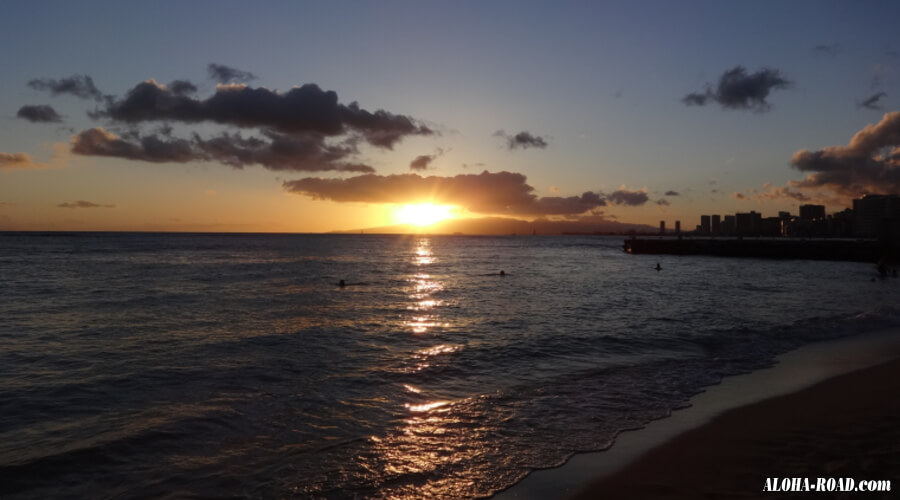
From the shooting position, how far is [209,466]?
8.54 meters

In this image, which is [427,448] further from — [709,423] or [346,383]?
[709,423]

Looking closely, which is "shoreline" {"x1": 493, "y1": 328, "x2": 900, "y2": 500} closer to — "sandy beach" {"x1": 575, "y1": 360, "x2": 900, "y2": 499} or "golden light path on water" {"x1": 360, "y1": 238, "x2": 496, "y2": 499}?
"sandy beach" {"x1": 575, "y1": 360, "x2": 900, "y2": 499}

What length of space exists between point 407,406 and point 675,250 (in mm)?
110336

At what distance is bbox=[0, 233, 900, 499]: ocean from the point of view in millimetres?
8375

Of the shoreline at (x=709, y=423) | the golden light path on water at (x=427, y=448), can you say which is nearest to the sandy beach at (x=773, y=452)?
the shoreline at (x=709, y=423)

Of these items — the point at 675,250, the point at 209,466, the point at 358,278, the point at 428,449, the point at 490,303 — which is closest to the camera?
the point at 209,466

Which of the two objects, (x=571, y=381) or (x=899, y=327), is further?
→ (x=899, y=327)

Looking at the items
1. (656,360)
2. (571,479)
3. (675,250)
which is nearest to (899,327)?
(656,360)

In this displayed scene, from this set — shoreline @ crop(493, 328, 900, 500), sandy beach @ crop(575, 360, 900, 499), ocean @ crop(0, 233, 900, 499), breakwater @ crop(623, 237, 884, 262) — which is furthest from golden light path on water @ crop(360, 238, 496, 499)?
breakwater @ crop(623, 237, 884, 262)

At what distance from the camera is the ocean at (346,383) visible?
838cm

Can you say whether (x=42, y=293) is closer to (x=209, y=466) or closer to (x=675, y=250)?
(x=209, y=466)

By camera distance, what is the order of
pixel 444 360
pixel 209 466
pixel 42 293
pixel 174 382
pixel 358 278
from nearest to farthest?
pixel 209 466 < pixel 174 382 < pixel 444 360 < pixel 42 293 < pixel 358 278

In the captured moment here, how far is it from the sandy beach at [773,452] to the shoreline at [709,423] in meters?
0.03

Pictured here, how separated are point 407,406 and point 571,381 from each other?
489 cm
